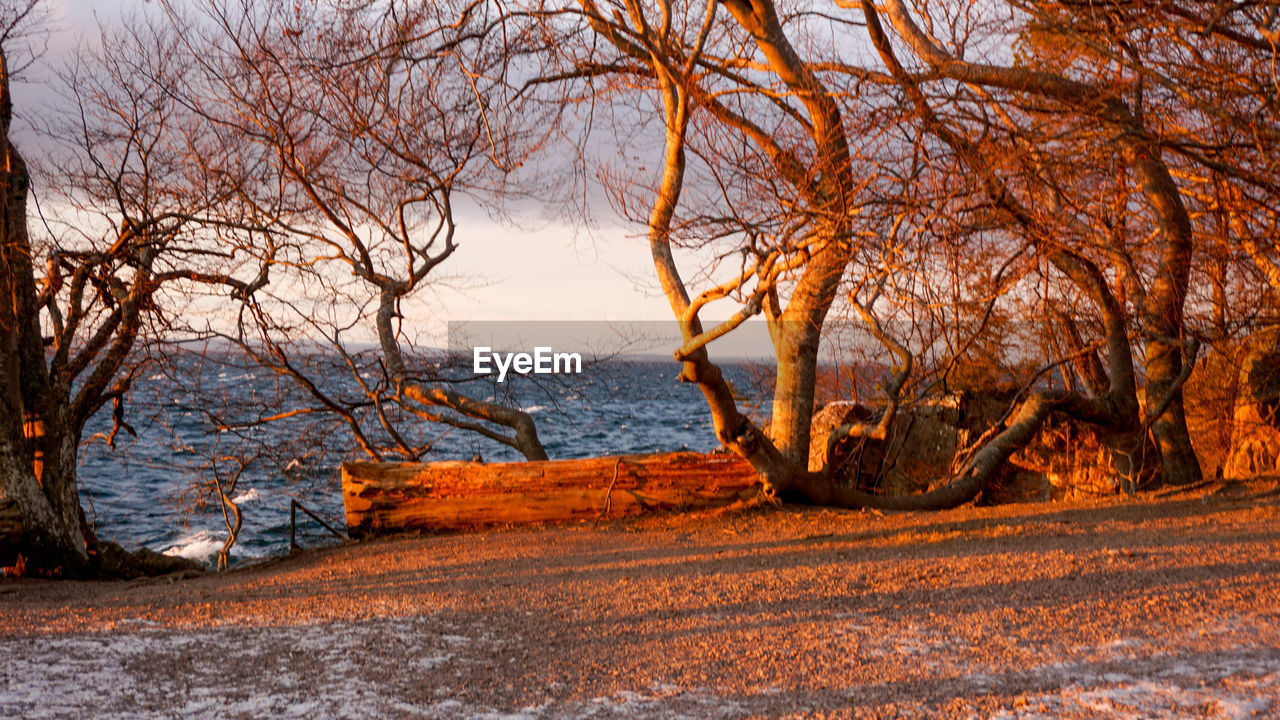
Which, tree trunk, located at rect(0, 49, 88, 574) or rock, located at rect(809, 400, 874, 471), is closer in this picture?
tree trunk, located at rect(0, 49, 88, 574)

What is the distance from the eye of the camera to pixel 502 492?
384 inches

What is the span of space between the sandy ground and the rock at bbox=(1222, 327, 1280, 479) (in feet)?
11.6

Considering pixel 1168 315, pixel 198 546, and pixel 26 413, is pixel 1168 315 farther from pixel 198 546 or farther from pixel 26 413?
pixel 198 546

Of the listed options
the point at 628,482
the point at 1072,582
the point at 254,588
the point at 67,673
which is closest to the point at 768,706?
the point at 1072,582

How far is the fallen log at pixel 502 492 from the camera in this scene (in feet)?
31.9

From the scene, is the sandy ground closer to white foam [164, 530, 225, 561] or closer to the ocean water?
the ocean water

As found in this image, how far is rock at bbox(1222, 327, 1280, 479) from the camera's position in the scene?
35.7 ft

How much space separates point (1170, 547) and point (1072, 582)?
1.29 m

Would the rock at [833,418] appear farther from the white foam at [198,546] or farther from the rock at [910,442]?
the white foam at [198,546]

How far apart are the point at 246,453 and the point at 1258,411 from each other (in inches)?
457

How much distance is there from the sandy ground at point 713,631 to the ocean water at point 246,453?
3.37 metres

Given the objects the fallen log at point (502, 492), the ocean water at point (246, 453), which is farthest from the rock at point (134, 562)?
the fallen log at point (502, 492)

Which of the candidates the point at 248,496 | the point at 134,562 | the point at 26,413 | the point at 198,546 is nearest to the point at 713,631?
the point at 26,413

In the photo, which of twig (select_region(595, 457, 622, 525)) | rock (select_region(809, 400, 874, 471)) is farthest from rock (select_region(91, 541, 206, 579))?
rock (select_region(809, 400, 874, 471))
